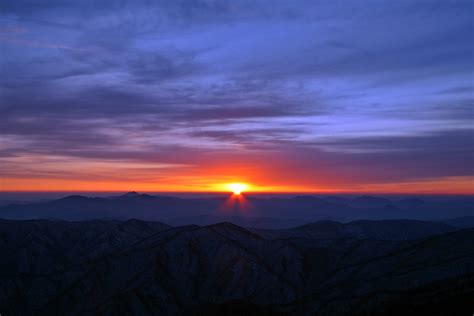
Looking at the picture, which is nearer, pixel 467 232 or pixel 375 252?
pixel 467 232

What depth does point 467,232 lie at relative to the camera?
156 m

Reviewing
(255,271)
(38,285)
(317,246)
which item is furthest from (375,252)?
(38,285)

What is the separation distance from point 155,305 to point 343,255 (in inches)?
2972

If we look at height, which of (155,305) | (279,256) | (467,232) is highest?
(467,232)

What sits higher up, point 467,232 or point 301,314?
point 467,232

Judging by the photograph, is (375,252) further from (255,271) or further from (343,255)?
(255,271)

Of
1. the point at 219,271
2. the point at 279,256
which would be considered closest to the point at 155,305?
the point at 219,271

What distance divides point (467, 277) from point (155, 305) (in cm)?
9564

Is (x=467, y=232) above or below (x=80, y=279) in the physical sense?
above

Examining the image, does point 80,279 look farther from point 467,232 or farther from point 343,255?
point 467,232

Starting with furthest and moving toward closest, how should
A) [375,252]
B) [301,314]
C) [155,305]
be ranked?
[375,252]
[155,305]
[301,314]

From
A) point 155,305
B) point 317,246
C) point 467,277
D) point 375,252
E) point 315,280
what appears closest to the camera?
point 467,277

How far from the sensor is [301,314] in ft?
402

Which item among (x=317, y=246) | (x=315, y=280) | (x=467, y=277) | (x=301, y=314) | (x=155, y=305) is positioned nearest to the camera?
(x=467, y=277)
